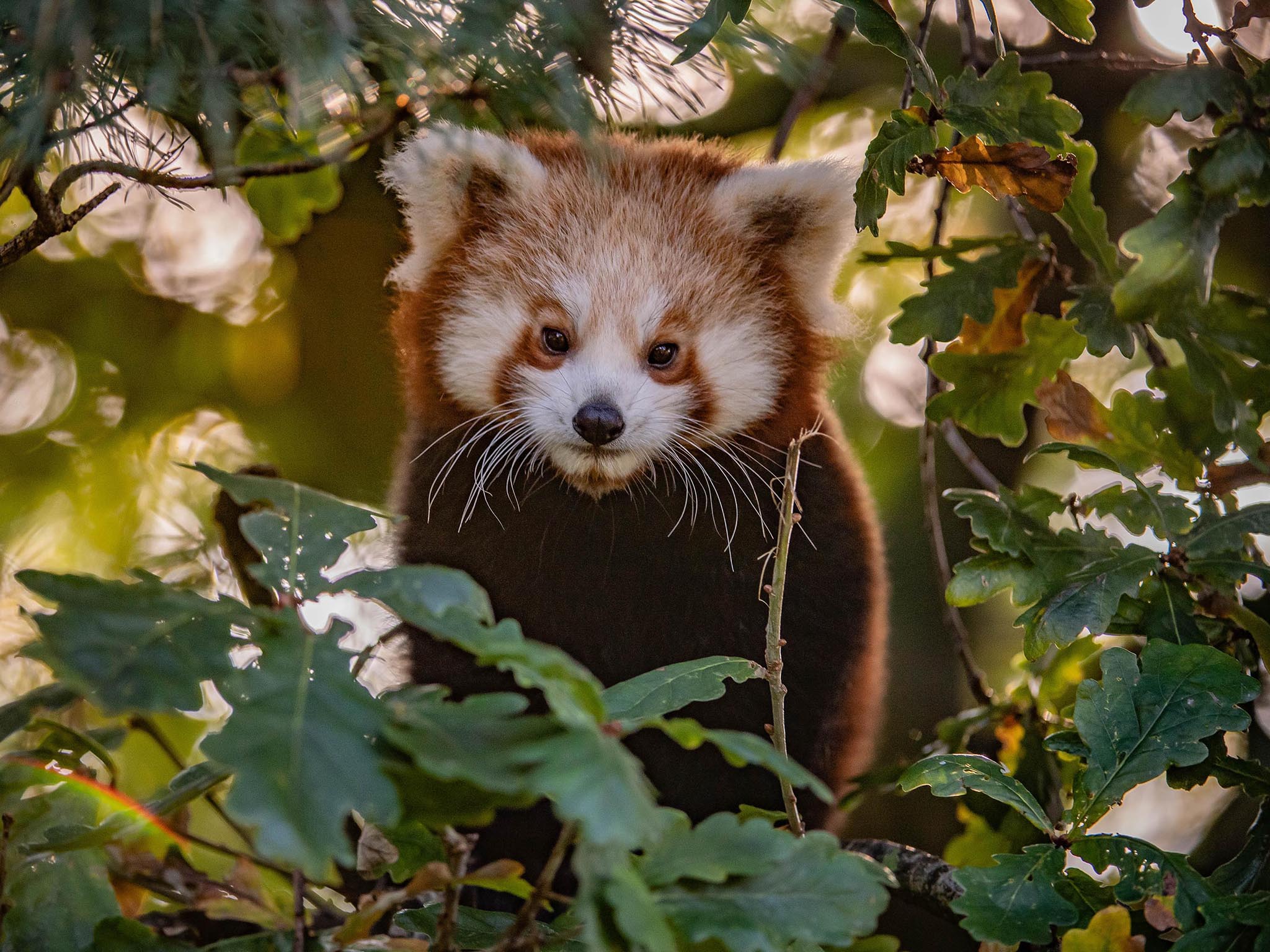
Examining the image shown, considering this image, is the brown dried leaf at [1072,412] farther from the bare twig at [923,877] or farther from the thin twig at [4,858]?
the thin twig at [4,858]

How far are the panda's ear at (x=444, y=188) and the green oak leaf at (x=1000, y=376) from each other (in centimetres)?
80

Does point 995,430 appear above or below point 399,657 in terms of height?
above

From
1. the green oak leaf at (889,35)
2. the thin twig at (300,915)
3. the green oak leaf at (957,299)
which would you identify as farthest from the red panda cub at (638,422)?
the thin twig at (300,915)

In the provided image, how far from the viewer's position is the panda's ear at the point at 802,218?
6.25 ft

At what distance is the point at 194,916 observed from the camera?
1.55 m

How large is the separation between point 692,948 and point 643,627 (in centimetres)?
88

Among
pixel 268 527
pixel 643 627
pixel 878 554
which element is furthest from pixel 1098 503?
pixel 268 527

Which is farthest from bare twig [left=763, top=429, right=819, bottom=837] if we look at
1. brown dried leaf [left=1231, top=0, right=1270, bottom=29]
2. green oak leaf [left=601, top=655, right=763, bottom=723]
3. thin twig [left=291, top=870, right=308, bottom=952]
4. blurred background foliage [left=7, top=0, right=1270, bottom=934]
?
blurred background foliage [left=7, top=0, right=1270, bottom=934]

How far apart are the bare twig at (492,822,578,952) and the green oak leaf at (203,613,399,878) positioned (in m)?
0.19

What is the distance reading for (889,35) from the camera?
1.33 m

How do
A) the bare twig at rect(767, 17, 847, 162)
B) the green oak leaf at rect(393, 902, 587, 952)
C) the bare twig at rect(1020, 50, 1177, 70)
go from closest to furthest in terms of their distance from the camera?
1. the green oak leaf at rect(393, 902, 587, 952)
2. the bare twig at rect(1020, 50, 1177, 70)
3. the bare twig at rect(767, 17, 847, 162)

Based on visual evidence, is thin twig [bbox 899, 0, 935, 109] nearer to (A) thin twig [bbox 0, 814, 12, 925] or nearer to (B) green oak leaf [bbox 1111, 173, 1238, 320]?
(B) green oak leaf [bbox 1111, 173, 1238, 320]

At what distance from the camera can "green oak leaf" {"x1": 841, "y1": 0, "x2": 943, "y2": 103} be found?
1305 mm

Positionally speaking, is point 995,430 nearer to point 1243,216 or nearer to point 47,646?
point 47,646
